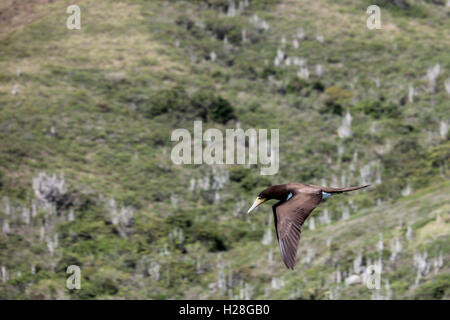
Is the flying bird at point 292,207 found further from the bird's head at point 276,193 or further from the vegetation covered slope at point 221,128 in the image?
the vegetation covered slope at point 221,128

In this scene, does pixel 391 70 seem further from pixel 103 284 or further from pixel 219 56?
pixel 103 284

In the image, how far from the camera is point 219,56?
3415 inches

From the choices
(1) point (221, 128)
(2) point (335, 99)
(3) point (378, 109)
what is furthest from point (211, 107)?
(3) point (378, 109)

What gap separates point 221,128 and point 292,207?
5745cm

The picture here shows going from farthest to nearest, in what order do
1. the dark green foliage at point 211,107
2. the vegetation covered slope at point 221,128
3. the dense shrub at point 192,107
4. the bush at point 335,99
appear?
the bush at point 335,99 → the dense shrub at point 192,107 → the dark green foliage at point 211,107 → the vegetation covered slope at point 221,128

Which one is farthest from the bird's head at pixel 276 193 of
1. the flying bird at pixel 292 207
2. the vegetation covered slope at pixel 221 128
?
the vegetation covered slope at pixel 221 128

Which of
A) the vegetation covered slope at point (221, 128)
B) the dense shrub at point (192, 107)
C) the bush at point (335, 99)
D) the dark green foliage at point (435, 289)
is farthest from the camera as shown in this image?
the bush at point (335, 99)

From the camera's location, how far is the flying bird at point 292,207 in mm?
14180

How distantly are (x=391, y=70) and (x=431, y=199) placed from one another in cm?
3291

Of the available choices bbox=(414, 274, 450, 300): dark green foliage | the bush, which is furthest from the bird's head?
the bush

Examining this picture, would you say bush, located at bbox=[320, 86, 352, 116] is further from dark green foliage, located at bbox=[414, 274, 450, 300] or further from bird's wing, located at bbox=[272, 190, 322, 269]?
bird's wing, located at bbox=[272, 190, 322, 269]

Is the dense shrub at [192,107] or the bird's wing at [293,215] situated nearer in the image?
the bird's wing at [293,215]

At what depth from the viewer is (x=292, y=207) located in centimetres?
1466

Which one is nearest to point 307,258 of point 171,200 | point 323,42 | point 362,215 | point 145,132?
point 362,215
